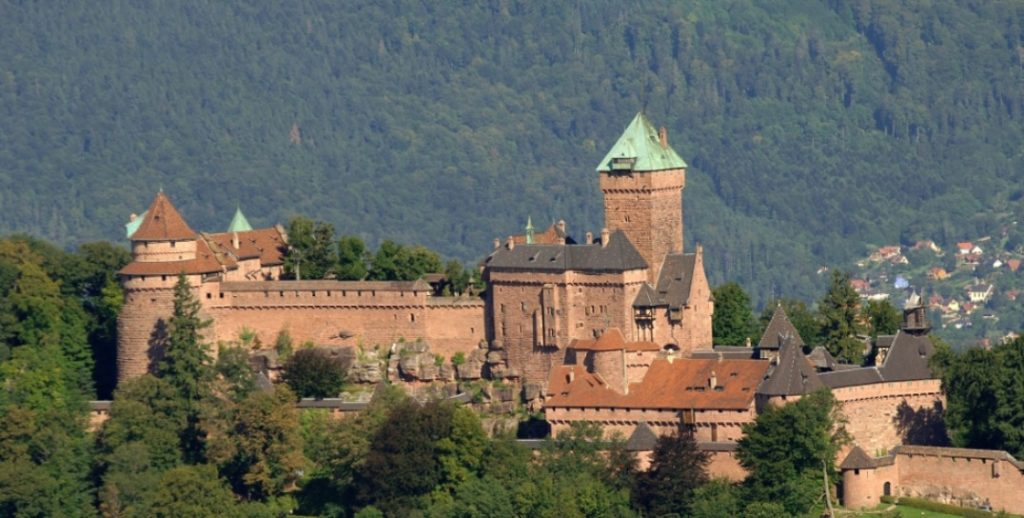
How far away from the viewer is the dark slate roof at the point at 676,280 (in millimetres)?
113750

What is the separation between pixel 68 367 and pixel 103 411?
14.8 feet

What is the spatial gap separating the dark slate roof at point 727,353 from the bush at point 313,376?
14.1 m

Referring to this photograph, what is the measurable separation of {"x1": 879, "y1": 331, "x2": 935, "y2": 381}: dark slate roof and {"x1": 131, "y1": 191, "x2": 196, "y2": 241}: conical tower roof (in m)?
28.5

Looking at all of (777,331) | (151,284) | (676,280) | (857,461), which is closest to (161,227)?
(151,284)

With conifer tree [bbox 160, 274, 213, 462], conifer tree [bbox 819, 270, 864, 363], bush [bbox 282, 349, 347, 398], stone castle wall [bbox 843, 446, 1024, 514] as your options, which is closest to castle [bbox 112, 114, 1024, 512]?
stone castle wall [bbox 843, 446, 1024, 514]

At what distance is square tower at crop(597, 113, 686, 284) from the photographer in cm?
11538

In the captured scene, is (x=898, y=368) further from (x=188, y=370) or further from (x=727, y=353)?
(x=188, y=370)

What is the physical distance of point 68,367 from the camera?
122 metres

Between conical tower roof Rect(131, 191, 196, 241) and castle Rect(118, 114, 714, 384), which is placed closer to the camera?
castle Rect(118, 114, 714, 384)

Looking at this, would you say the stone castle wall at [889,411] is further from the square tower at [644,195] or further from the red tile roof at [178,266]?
the red tile roof at [178,266]

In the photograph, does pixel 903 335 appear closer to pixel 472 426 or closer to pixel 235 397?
pixel 472 426

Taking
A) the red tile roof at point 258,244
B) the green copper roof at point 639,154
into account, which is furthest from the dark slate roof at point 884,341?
the red tile roof at point 258,244

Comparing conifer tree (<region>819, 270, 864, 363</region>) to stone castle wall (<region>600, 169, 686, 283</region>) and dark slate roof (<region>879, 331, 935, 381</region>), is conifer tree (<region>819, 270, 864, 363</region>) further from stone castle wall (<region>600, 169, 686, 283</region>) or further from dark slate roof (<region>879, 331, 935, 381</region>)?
stone castle wall (<region>600, 169, 686, 283</region>)

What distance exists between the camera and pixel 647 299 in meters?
114
